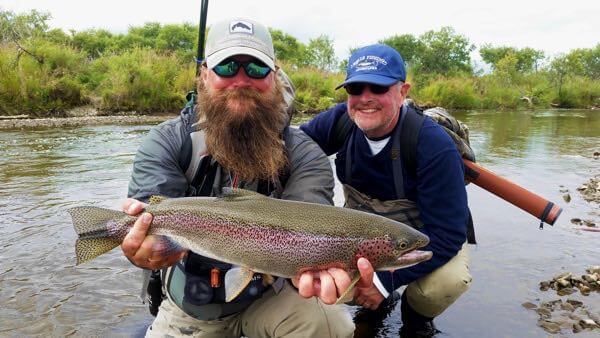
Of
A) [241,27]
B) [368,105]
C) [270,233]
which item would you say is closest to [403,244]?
[270,233]

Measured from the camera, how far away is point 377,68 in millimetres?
3311

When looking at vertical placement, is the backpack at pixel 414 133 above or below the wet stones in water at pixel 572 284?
above

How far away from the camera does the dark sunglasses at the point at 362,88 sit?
3289 millimetres

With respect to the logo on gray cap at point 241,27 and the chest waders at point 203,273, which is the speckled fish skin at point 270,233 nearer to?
the chest waders at point 203,273

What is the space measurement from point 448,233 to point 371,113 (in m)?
0.90

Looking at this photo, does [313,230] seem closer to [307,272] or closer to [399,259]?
[307,272]

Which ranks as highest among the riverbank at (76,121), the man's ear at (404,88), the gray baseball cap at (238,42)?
the gray baseball cap at (238,42)

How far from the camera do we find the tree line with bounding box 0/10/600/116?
20344mm

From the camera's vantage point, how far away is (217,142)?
9.08 feet

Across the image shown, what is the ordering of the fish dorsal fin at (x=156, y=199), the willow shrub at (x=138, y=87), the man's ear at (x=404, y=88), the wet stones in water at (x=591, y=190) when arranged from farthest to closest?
the willow shrub at (x=138, y=87) < the wet stones in water at (x=591, y=190) < the man's ear at (x=404, y=88) < the fish dorsal fin at (x=156, y=199)

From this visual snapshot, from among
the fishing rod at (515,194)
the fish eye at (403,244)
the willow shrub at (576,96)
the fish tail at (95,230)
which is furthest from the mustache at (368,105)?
the willow shrub at (576,96)

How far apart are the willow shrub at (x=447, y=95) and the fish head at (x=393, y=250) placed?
29725 mm

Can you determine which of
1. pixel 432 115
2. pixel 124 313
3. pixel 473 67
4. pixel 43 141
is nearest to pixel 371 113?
pixel 432 115

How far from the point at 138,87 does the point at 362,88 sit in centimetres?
2046
